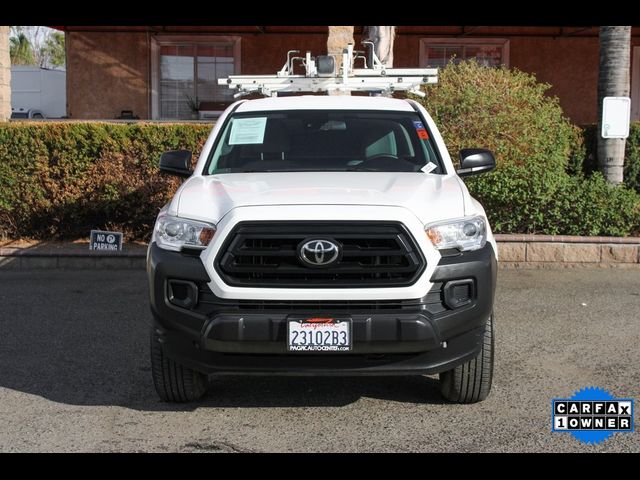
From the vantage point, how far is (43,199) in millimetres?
10602

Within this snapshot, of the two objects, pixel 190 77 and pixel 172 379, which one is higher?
pixel 190 77

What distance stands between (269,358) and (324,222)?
758 millimetres

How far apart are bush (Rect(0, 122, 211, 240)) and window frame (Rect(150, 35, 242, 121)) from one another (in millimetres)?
8971

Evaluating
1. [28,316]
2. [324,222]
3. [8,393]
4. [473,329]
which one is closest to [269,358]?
[324,222]

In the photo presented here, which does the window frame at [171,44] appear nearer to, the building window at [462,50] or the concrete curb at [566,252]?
the building window at [462,50]

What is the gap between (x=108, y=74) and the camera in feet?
63.3

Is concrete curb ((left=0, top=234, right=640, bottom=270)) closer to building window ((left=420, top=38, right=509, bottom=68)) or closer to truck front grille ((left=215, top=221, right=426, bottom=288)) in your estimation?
truck front grille ((left=215, top=221, right=426, bottom=288))

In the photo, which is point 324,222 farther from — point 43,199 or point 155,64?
point 155,64

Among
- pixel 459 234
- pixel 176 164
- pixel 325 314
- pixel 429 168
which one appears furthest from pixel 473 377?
pixel 176 164

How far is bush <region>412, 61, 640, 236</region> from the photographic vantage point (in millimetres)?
10016

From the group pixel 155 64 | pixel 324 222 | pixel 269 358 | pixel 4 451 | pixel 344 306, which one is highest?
pixel 155 64

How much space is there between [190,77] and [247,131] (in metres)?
14.1

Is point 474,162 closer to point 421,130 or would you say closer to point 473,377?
point 421,130
